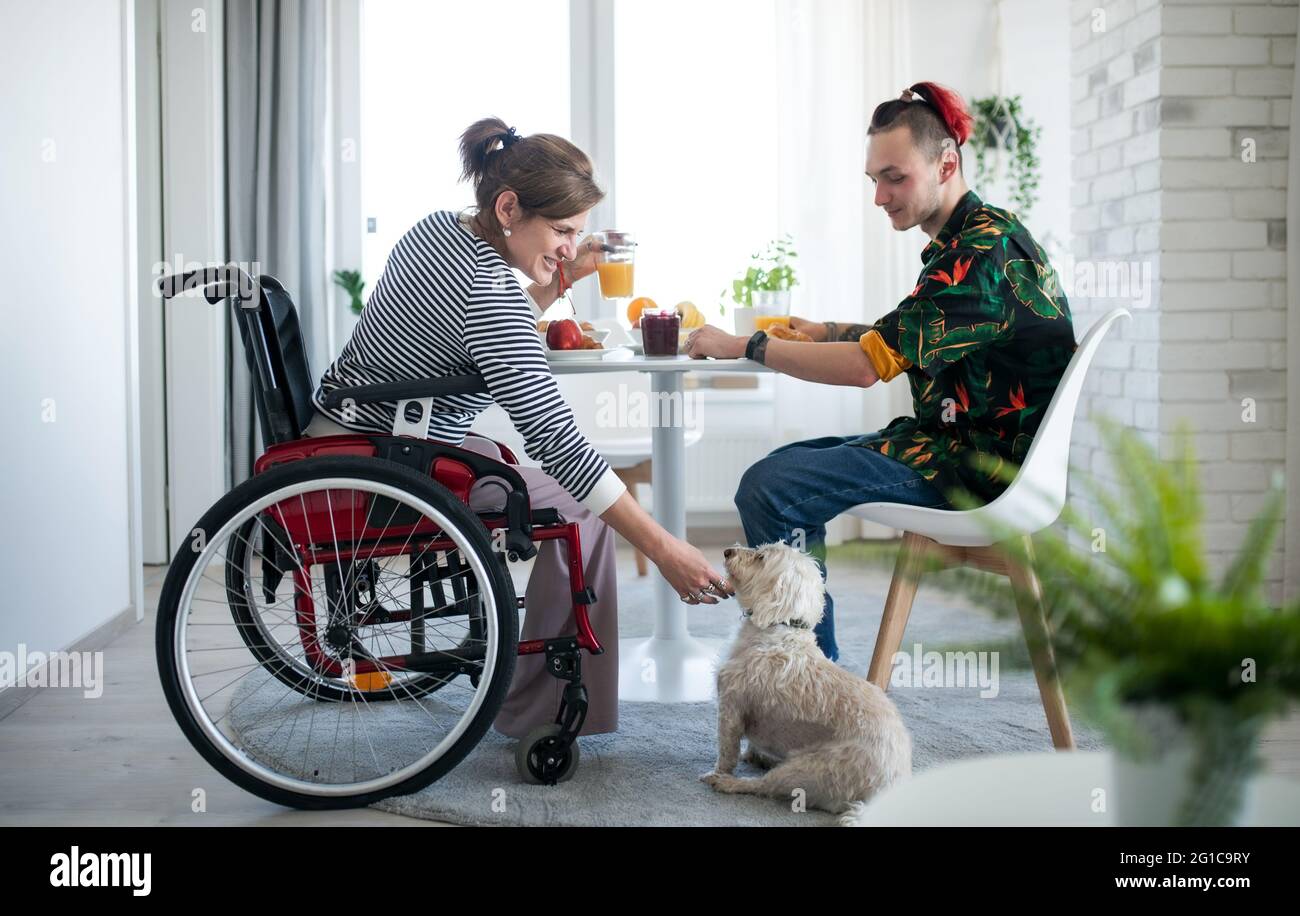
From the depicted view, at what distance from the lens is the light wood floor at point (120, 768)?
1.87m

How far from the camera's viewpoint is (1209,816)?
0.63m

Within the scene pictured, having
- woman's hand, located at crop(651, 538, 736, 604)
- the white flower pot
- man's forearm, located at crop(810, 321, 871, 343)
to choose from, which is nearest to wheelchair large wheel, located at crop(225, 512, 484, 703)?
woman's hand, located at crop(651, 538, 736, 604)

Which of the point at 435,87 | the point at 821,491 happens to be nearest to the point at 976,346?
the point at 821,491

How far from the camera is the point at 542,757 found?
6.47 ft

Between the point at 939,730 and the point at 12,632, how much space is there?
185cm

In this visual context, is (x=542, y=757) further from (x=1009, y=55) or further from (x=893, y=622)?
(x=1009, y=55)

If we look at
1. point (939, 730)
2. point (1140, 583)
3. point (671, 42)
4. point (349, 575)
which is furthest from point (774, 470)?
point (671, 42)

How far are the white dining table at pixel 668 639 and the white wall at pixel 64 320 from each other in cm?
123

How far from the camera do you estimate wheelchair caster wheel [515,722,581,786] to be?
77.1 inches

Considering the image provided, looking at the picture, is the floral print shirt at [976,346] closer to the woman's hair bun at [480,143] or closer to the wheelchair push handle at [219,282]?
the woman's hair bun at [480,143]

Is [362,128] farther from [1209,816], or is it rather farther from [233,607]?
[1209,816]
